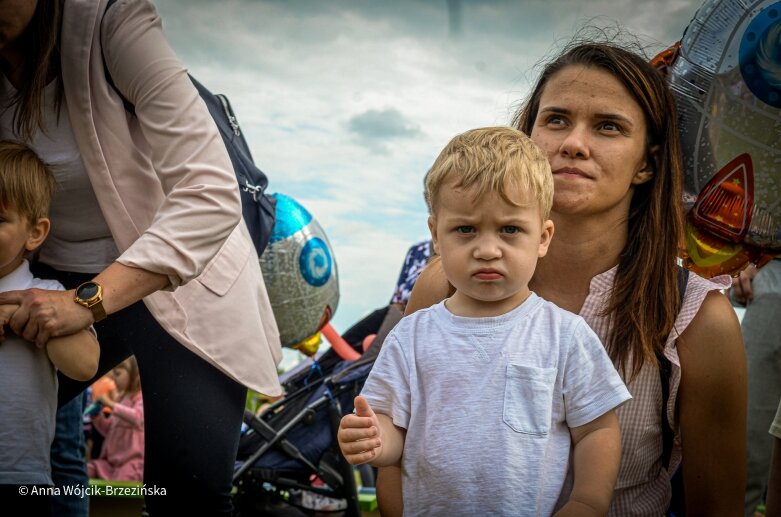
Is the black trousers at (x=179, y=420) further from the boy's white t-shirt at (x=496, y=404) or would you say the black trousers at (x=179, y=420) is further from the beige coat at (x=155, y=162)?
the boy's white t-shirt at (x=496, y=404)

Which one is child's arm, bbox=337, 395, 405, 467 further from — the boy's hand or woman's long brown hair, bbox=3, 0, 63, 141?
woman's long brown hair, bbox=3, 0, 63, 141

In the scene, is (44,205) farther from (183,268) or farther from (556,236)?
(556,236)

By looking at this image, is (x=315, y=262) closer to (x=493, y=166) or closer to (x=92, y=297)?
(x=92, y=297)

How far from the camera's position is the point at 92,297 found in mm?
1797

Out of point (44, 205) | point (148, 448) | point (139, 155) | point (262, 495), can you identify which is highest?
point (139, 155)

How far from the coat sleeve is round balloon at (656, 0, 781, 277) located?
1170 mm

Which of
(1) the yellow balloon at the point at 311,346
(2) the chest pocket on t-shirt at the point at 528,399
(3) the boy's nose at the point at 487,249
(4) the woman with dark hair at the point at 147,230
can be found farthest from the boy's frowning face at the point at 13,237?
(1) the yellow balloon at the point at 311,346

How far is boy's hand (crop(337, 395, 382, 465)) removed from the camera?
1.55 m

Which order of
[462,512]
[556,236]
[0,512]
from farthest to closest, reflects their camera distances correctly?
[556,236]
[0,512]
[462,512]

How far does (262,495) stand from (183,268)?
2740mm

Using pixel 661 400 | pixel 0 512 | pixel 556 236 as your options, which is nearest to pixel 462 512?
pixel 661 400

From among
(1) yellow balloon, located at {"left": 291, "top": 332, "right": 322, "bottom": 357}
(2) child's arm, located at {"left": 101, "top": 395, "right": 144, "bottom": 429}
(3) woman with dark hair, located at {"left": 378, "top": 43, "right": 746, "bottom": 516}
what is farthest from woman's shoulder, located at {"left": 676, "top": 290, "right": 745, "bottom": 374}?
(2) child's arm, located at {"left": 101, "top": 395, "right": 144, "bottom": 429}

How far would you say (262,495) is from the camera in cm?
433

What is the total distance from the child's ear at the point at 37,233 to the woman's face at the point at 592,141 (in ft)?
4.00
